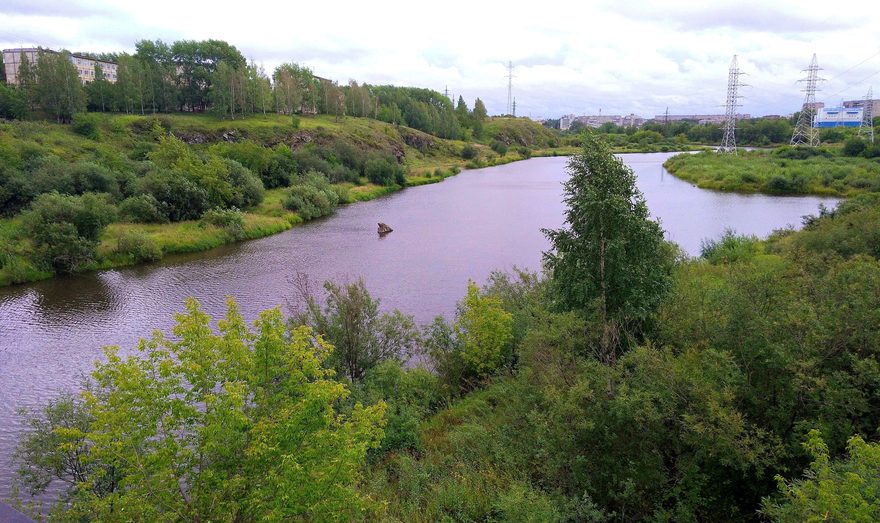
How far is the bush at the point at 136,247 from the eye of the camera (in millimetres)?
35281

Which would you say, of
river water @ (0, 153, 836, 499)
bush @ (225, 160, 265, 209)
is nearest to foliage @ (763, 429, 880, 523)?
river water @ (0, 153, 836, 499)

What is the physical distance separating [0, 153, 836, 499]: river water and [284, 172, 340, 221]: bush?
1.74 metres

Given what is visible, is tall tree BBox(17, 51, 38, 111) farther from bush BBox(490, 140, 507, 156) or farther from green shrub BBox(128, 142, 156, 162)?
bush BBox(490, 140, 507, 156)

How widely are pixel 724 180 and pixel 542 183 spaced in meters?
22.6

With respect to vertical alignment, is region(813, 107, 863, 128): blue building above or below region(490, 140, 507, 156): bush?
above

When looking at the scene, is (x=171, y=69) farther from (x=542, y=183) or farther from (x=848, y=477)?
(x=848, y=477)

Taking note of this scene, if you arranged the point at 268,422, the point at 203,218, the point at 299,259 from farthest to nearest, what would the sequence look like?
the point at 203,218
the point at 299,259
the point at 268,422

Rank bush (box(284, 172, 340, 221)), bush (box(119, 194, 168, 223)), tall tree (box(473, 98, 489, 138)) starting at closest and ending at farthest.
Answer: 1. bush (box(119, 194, 168, 223))
2. bush (box(284, 172, 340, 221))
3. tall tree (box(473, 98, 489, 138))

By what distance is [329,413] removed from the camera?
30.1ft

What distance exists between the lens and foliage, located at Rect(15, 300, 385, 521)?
807 centimetres

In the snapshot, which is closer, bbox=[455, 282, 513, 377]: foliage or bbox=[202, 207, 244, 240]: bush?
bbox=[455, 282, 513, 377]: foliage

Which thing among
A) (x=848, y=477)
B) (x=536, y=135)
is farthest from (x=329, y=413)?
(x=536, y=135)

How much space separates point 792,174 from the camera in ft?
213

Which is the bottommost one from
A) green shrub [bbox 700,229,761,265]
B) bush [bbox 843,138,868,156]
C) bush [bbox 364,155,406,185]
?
green shrub [bbox 700,229,761,265]
